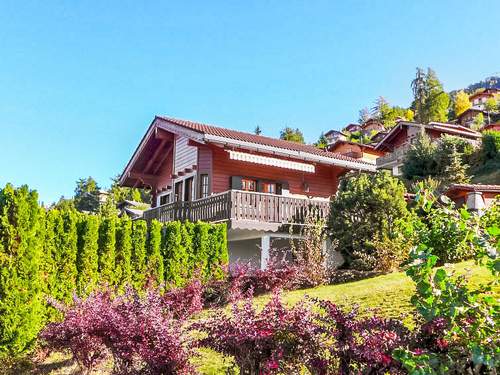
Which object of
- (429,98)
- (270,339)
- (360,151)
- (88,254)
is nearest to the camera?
(270,339)

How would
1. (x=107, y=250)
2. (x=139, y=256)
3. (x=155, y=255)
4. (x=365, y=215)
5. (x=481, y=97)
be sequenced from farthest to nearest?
(x=481, y=97) < (x=365, y=215) < (x=155, y=255) < (x=139, y=256) < (x=107, y=250)

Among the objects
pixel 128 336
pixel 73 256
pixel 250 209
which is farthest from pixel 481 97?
pixel 128 336

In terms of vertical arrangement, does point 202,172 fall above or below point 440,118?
below

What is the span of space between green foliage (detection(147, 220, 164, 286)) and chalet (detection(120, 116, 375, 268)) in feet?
11.5

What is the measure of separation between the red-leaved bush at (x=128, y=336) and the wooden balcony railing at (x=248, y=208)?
883 cm

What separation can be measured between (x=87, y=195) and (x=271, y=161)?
64.0 m

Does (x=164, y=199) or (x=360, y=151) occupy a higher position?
(x=360, y=151)

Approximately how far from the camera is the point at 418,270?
353 centimetres

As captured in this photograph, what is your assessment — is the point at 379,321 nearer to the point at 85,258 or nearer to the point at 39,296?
the point at 39,296

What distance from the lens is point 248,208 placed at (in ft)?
57.1

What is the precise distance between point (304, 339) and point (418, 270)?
190 cm

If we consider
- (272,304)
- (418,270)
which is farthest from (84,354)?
(418,270)

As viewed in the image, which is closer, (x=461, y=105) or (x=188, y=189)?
(x=188, y=189)

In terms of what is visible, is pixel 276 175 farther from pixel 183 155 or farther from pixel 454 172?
pixel 454 172
